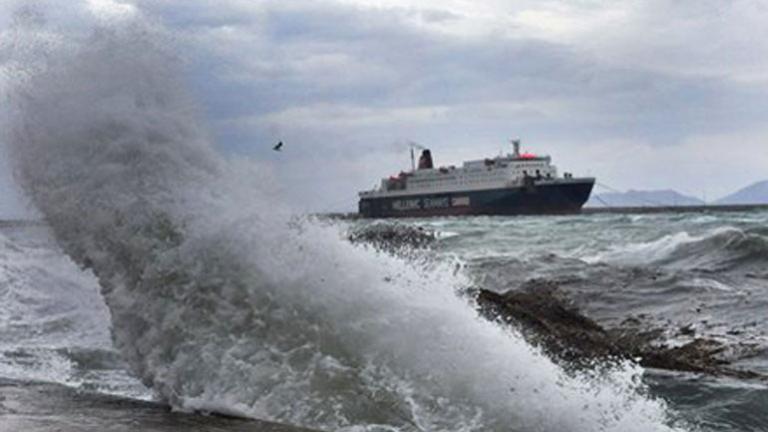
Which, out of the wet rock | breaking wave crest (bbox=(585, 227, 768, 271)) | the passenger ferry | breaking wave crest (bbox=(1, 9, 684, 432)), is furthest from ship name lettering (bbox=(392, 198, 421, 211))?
breaking wave crest (bbox=(1, 9, 684, 432))

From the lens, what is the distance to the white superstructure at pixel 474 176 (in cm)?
9338

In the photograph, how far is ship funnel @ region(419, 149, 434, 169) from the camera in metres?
112

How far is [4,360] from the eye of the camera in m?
9.45

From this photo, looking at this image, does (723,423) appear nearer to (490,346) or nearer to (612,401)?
→ (612,401)

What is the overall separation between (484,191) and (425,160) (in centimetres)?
1973

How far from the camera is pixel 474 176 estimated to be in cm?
9694

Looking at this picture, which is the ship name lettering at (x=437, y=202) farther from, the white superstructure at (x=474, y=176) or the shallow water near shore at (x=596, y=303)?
the shallow water near shore at (x=596, y=303)

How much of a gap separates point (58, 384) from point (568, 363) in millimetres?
4732

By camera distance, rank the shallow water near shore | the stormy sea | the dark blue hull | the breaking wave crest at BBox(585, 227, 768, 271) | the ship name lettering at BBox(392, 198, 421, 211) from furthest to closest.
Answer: the ship name lettering at BBox(392, 198, 421, 211), the dark blue hull, the breaking wave crest at BBox(585, 227, 768, 271), the shallow water near shore, the stormy sea

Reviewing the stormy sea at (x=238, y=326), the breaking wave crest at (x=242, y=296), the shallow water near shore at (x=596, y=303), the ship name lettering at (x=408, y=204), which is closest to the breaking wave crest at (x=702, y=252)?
the shallow water near shore at (x=596, y=303)

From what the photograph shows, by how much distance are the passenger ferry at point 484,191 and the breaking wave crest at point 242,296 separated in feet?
276

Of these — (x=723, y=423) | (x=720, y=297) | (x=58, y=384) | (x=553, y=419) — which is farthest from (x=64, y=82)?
(x=720, y=297)

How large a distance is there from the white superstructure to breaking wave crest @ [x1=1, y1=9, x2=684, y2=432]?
84.8 m

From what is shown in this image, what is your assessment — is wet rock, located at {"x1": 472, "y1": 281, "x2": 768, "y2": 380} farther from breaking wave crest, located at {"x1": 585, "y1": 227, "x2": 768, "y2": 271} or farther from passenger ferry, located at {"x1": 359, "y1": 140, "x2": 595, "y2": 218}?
passenger ferry, located at {"x1": 359, "y1": 140, "x2": 595, "y2": 218}
